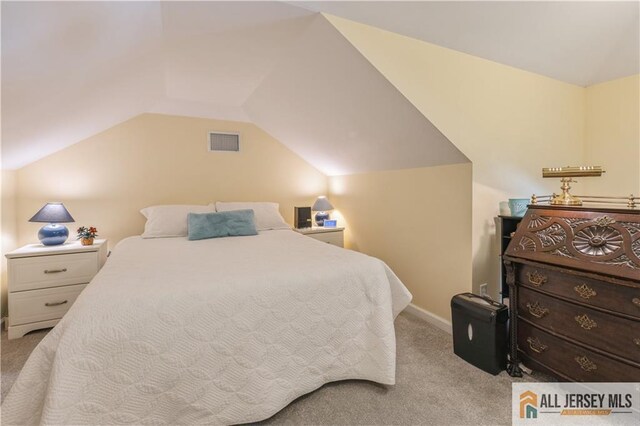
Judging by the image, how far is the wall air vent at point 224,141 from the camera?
3.47m

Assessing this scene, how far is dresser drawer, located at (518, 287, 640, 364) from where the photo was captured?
1309 millimetres

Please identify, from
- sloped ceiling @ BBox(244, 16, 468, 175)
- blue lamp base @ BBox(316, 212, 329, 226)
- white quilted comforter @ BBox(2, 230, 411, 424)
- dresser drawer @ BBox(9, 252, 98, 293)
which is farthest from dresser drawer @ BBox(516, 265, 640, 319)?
dresser drawer @ BBox(9, 252, 98, 293)

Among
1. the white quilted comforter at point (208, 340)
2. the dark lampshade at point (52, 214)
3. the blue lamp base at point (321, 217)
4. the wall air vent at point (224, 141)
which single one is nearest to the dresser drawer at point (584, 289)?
the white quilted comforter at point (208, 340)

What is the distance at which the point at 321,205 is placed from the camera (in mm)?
3719

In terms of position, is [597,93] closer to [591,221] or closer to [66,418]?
[591,221]

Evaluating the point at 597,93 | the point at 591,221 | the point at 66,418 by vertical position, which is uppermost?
the point at 597,93

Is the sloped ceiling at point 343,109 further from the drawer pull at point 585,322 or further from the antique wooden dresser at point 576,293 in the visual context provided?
the drawer pull at point 585,322

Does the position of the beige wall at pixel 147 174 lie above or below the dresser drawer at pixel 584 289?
above

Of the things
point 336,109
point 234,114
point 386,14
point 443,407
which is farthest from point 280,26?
point 443,407

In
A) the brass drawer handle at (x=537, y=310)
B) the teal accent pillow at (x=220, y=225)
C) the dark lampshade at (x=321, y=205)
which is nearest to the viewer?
the brass drawer handle at (x=537, y=310)

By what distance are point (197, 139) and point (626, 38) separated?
3.92 m

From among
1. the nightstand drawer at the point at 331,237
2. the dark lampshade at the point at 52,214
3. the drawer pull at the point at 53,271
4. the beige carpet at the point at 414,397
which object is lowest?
the beige carpet at the point at 414,397

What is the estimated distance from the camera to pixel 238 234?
111 inches

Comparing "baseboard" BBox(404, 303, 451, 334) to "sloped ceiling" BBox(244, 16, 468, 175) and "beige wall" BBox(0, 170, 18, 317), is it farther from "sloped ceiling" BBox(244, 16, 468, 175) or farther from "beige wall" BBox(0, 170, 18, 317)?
"beige wall" BBox(0, 170, 18, 317)
